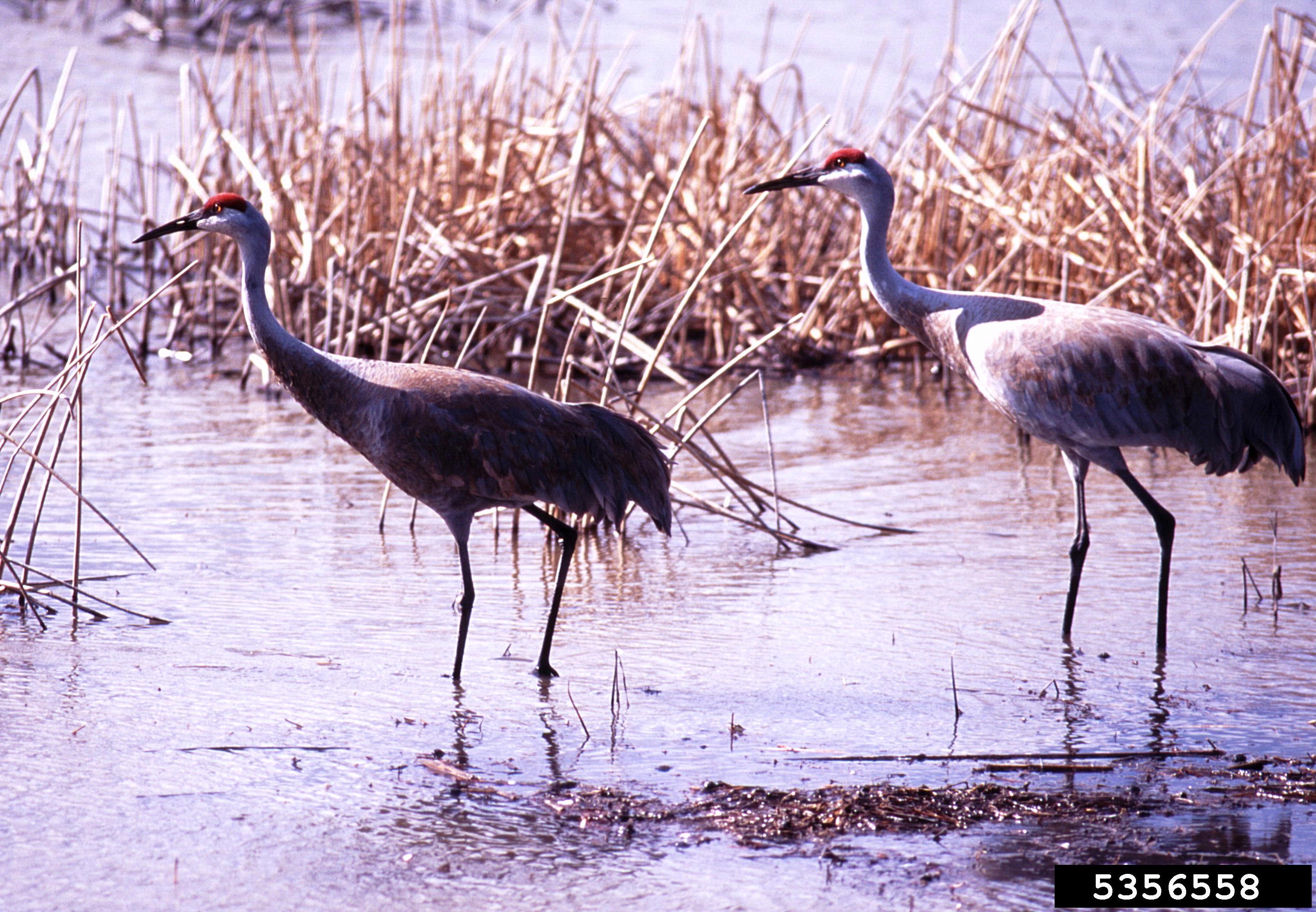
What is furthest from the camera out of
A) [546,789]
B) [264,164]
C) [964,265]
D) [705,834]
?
[264,164]

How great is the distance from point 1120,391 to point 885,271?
0.89 m

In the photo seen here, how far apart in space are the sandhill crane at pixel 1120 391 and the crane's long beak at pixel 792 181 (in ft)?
2.35

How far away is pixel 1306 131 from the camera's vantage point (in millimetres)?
7605

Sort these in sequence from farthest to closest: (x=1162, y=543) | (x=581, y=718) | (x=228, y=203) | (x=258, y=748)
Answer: (x=1162, y=543) → (x=228, y=203) → (x=581, y=718) → (x=258, y=748)

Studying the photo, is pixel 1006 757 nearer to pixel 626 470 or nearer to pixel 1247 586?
pixel 626 470

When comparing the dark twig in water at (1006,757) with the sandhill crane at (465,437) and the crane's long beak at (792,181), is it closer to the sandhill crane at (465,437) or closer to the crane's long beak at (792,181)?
the sandhill crane at (465,437)

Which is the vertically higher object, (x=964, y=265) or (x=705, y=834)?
(x=964, y=265)

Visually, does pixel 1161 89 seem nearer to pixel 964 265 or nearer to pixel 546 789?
pixel 964 265

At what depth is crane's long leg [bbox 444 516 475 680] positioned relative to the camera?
421cm

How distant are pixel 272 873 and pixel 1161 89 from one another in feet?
22.6

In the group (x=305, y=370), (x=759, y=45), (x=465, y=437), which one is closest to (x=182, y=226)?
(x=305, y=370)

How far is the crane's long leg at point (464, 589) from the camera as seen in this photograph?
421 centimetres

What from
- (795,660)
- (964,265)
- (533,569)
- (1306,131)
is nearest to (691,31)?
(964,265)

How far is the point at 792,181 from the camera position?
5.61 m
